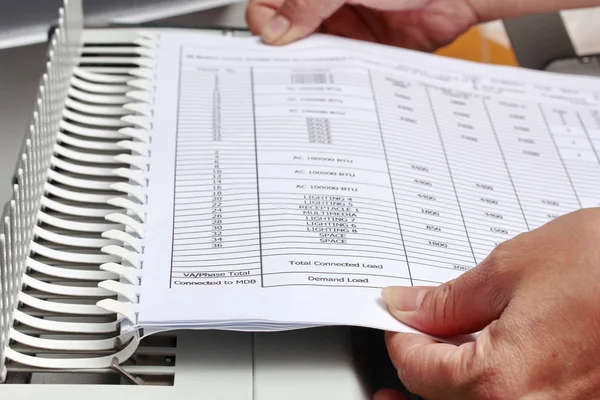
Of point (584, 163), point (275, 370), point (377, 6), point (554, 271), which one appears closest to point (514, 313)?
point (554, 271)

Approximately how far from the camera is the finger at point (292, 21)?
69 cm

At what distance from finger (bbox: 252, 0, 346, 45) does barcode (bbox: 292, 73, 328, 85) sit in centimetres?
6

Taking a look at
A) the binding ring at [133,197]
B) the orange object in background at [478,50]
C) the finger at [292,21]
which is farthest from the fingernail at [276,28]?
the orange object in background at [478,50]

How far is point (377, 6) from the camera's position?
2.42 ft

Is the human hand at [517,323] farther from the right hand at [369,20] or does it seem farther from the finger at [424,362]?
the right hand at [369,20]

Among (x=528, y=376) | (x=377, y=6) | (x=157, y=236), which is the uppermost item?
(x=377, y=6)

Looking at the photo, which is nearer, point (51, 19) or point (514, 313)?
point (514, 313)

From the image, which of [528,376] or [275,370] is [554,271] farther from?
[275,370]

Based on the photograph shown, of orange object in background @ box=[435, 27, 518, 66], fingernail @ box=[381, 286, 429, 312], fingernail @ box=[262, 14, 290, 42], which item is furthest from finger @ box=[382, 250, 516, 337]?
orange object in background @ box=[435, 27, 518, 66]

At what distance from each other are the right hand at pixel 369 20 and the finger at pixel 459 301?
32 centimetres

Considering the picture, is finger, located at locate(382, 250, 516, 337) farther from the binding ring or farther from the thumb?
the binding ring

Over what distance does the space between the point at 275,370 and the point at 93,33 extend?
1.24 ft

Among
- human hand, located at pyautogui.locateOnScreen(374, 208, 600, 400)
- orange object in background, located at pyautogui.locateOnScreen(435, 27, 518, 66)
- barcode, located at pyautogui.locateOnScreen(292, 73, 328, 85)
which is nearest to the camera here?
human hand, located at pyautogui.locateOnScreen(374, 208, 600, 400)

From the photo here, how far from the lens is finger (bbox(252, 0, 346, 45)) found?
0.69m
